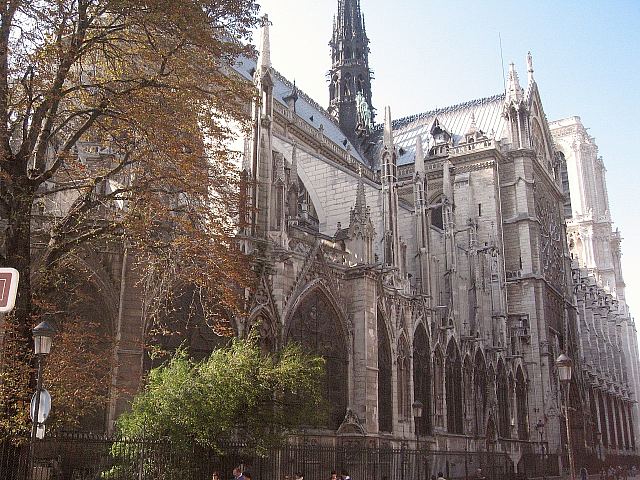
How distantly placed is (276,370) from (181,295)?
4.84 metres

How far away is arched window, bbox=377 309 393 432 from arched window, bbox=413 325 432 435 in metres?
2.58

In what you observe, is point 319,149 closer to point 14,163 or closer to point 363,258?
point 363,258

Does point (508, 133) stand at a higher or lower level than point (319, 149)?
higher

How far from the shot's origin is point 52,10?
11836mm

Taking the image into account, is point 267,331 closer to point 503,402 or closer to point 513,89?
point 503,402

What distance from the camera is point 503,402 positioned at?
126 feet

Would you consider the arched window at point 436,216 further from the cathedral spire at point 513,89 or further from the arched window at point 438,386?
the arched window at point 438,386

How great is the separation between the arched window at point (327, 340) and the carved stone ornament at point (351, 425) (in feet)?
1.31

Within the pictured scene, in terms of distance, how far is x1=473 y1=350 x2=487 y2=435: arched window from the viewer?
3438cm

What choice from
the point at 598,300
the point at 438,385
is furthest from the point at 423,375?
the point at 598,300

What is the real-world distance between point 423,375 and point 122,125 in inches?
802

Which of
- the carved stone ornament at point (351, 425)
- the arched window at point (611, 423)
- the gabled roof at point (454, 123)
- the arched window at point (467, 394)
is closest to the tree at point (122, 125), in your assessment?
the carved stone ornament at point (351, 425)

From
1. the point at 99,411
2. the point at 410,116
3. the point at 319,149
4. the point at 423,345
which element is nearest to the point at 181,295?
the point at 99,411

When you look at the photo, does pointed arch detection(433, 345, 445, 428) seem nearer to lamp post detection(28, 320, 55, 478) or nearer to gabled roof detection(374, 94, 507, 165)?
gabled roof detection(374, 94, 507, 165)
